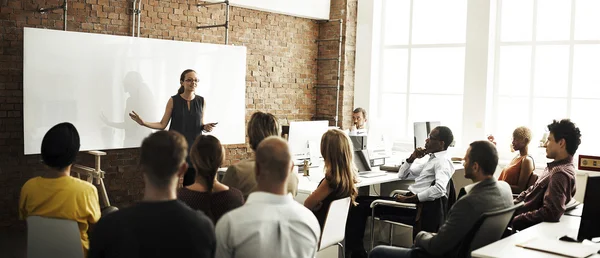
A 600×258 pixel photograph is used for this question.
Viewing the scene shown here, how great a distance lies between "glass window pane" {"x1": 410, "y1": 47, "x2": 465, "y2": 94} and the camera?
365 inches

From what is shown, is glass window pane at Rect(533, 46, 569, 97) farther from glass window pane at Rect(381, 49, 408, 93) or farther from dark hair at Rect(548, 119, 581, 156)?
dark hair at Rect(548, 119, 581, 156)

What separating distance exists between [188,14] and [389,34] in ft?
11.4

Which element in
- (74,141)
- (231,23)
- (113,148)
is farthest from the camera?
(231,23)

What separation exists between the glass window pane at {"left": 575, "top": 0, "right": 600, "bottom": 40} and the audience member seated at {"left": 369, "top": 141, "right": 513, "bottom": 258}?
17.2 feet

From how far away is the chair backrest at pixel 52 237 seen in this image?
3.04 m

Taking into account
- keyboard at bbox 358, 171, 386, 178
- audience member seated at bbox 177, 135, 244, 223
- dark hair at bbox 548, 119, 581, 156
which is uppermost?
dark hair at bbox 548, 119, 581, 156

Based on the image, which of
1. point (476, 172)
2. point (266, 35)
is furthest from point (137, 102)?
point (476, 172)

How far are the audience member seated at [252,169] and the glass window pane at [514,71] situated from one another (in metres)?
5.41

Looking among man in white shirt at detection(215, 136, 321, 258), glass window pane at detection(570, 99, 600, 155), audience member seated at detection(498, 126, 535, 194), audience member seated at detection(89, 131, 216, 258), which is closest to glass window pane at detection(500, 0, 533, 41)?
glass window pane at detection(570, 99, 600, 155)

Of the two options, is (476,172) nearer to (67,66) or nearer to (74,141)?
(74,141)

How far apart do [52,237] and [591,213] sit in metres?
2.92

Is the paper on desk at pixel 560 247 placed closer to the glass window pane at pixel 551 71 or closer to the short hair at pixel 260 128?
the short hair at pixel 260 128

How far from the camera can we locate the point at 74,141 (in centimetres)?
330

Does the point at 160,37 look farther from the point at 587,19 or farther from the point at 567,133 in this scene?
the point at 587,19
